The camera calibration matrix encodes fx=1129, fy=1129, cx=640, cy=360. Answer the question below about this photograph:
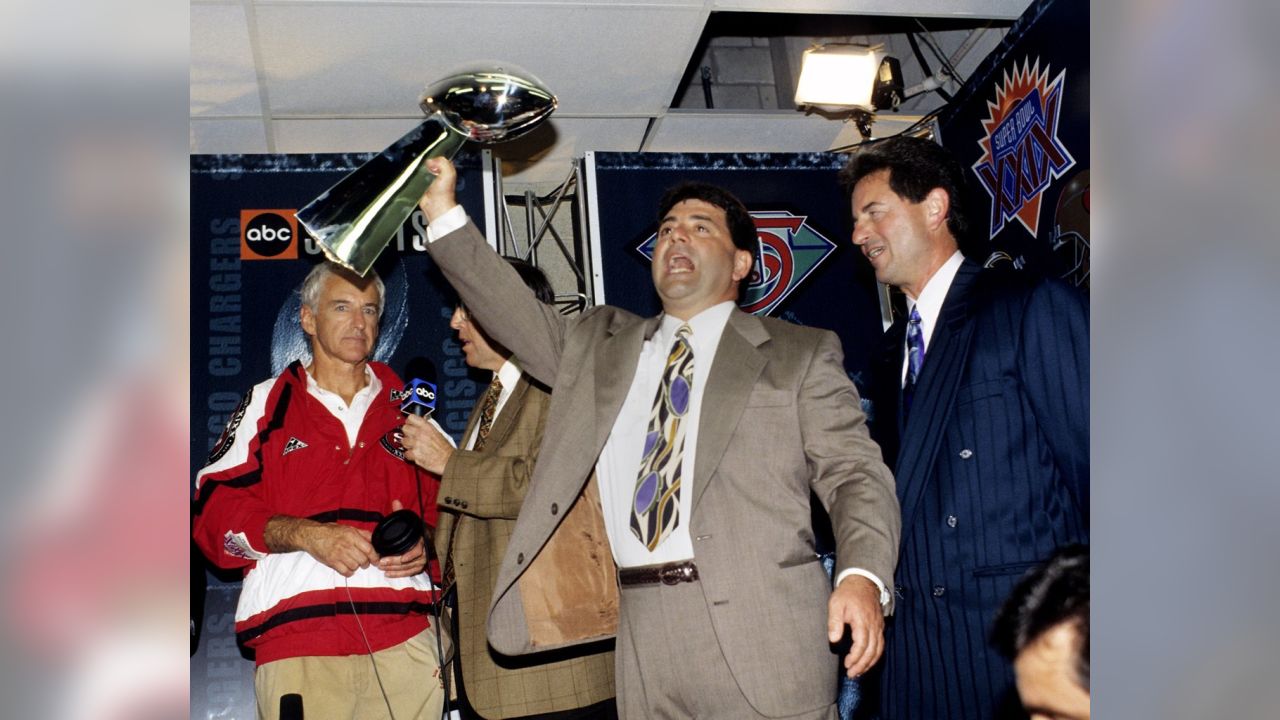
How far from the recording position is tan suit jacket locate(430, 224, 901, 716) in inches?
90.4

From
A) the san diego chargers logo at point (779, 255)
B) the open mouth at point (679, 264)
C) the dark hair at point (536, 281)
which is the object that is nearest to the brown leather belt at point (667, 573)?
the open mouth at point (679, 264)

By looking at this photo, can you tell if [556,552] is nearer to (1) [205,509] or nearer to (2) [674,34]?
(1) [205,509]

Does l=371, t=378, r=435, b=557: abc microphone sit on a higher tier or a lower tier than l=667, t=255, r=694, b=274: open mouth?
lower

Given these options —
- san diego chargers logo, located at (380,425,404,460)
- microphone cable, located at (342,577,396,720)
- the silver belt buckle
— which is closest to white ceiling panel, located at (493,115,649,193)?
san diego chargers logo, located at (380,425,404,460)

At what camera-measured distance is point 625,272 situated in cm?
467

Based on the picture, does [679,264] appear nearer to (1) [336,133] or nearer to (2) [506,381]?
(2) [506,381]

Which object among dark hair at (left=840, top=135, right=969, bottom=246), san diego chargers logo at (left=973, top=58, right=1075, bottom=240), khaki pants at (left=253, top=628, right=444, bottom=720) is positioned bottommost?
khaki pants at (left=253, top=628, right=444, bottom=720)

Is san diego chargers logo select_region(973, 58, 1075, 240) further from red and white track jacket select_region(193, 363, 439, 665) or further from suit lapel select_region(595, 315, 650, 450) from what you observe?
red and white track jacket select_region(193, 363, 439, 665)

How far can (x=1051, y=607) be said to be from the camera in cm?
74

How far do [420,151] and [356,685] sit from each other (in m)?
1.65

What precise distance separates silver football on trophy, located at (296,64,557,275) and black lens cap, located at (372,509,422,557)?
1081mm

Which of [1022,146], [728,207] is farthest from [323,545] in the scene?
[1022,146]
